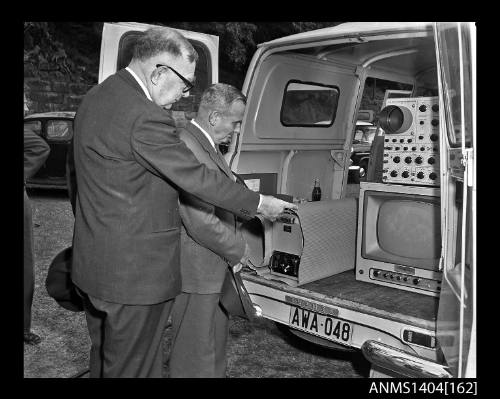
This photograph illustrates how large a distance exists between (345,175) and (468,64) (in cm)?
326

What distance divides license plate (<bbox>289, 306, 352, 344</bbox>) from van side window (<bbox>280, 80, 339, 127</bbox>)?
73.6 inches

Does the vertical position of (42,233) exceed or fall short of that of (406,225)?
it falls short

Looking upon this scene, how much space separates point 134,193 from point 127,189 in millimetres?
37

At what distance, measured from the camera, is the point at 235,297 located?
310cm

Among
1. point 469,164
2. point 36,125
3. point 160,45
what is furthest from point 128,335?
point 36,125

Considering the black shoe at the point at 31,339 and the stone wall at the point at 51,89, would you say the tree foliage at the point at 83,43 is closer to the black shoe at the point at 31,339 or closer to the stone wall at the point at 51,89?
the stone wall at the point at 51,89

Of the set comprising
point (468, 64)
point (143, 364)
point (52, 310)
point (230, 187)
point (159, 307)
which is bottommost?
point (52, 310)

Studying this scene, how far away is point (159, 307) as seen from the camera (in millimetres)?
2574

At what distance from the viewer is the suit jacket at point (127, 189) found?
91.6 inches

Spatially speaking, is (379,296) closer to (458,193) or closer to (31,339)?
(458,193)

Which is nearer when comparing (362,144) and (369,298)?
(369,298)

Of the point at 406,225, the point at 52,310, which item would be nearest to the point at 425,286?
the point at 406,225

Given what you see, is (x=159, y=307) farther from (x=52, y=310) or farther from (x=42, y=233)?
(x=42, y=233)

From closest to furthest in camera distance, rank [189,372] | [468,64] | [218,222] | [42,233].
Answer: [468,64] < [218,222] < [189,372] < [42,233]
